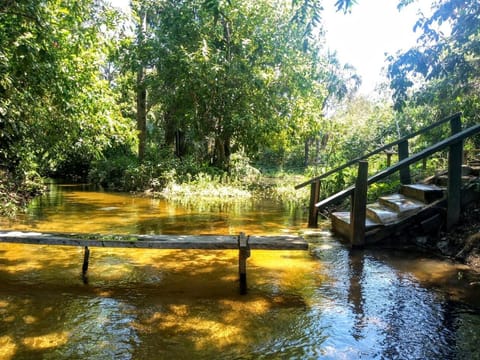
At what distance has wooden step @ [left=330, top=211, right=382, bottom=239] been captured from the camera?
6685 millimetres

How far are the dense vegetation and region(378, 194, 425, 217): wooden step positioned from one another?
7.38 feet

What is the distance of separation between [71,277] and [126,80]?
18349 millimetres

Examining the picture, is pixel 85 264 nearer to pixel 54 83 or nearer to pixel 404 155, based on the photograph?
pixel 54 83

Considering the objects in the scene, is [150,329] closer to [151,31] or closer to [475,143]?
[475,143]

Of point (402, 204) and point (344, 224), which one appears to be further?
point (344, 224)

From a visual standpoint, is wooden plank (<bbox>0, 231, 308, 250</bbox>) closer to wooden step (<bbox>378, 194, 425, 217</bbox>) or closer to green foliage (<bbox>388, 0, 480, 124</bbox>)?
wooden step (<bbox>378, 194, 425, 217</bbox>)

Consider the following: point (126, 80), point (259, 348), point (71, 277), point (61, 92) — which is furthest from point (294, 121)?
point (259, 348)

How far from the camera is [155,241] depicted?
4797 millimetres

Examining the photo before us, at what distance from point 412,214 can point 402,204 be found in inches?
17.7

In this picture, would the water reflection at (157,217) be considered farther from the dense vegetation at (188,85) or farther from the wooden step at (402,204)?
the wooden step at (402,204)

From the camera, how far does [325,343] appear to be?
3.39m

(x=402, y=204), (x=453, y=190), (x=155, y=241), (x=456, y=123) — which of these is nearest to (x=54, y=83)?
(x=155, y=241)

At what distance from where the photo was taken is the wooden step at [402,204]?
22.1 feet

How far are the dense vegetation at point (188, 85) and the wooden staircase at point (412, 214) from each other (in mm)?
2354
